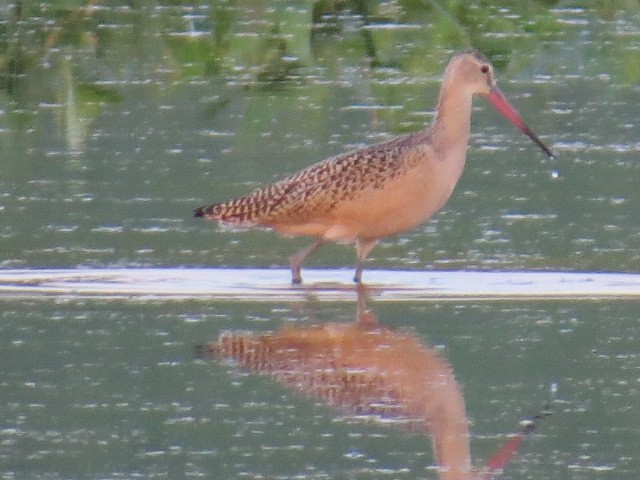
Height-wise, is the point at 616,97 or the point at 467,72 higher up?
the point at 467,72

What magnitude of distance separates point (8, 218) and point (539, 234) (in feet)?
8.35

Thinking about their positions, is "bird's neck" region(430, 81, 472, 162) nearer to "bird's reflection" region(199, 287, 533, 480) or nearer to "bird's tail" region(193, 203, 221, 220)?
"bird's tail" region(193, 203, 221, 220)

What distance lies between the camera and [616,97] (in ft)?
42.2

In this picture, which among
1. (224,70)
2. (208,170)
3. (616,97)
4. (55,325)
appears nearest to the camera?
(55,325)

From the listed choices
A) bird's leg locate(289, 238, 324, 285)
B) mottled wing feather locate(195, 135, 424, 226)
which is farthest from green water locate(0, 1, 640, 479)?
bird's leg locate(289, 238, 324, 285)

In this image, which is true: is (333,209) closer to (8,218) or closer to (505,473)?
(8,218)

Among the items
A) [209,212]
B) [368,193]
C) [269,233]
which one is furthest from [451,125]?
[269,233]

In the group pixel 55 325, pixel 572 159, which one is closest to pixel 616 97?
pixel 572 159

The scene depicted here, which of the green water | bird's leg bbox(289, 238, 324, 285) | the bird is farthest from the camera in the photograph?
the bird

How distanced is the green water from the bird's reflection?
0.25 feet

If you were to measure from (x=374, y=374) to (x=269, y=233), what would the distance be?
3.20 m

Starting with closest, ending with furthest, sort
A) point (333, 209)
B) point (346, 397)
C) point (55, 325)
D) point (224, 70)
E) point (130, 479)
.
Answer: point (130, 479), point (346, 397), point (55, 325), point (333, 209), point (224, 70)

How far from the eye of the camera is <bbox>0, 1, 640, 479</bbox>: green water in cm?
630

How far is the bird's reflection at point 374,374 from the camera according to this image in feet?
20.3
